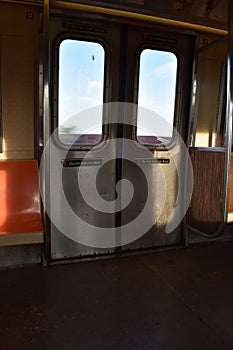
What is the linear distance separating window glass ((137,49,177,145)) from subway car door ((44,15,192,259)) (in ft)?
0.03

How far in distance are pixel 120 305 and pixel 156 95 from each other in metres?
2.13

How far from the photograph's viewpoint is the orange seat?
8.13 ft

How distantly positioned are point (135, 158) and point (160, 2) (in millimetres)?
1524

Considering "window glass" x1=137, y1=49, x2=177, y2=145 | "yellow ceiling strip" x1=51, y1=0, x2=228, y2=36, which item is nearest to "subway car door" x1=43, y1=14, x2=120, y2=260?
"yellow ceiling strip" x1=51, y1=0, x2=228, y2=36

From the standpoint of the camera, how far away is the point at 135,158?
314 centimetres

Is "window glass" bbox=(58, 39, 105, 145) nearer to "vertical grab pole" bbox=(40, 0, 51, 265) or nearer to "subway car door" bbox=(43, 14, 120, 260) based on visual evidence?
"subway car door" bbox=(43, 14, 120, 260)

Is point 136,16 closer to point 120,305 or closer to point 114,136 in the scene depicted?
point 114,136

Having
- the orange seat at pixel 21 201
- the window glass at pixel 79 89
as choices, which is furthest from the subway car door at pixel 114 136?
the orange seat at pixel 21 201

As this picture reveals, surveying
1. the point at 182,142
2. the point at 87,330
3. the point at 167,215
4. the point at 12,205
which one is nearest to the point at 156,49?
the point at 182,142

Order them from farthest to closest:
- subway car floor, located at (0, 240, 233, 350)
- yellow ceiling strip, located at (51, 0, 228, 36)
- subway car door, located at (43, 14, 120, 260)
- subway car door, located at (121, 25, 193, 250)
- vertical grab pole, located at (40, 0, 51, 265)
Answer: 1. subway car door, located at (121, 25, 193, 250)
2. subway car door, located at (43, 14, 120, 260)
3. yellow ceiling strip, located at (51, 0, 228, 36)
4. vertical grab pole, located at (40, 0, 51, 265)
5. subway car floor, located at (0, 240, 233, 350)

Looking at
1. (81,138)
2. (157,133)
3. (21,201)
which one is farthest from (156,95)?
(21,201)

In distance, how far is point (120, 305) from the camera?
2209 mm

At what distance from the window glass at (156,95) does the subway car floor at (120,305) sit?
1365 millimetres

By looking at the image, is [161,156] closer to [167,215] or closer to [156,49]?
[167,215]
